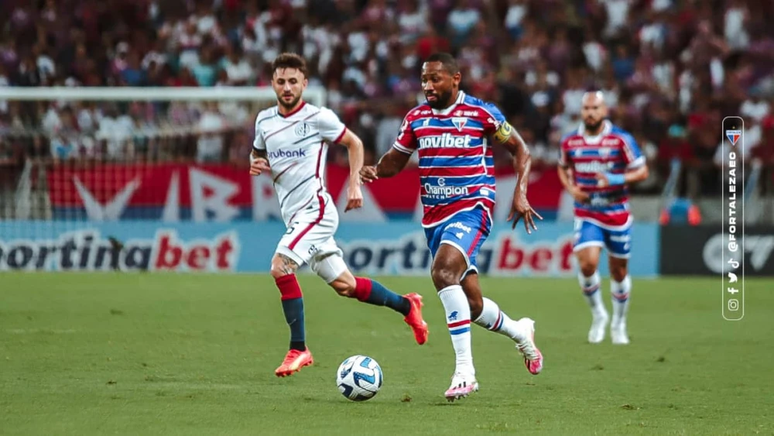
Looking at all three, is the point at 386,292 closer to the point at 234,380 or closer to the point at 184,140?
the point at 234,380

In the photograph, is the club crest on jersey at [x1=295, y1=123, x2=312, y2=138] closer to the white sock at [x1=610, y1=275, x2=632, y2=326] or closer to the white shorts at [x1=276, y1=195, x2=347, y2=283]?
the white shorts at [x1=276, y1=195, x2=347, y2=283]

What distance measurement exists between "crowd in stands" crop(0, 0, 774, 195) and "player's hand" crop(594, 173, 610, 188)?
885 cm

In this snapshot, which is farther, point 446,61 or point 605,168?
point 605,168

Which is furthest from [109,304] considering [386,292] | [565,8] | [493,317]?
[565,8]

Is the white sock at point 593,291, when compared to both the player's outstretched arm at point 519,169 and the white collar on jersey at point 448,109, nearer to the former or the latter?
the player's outstretched arm at point 519,169

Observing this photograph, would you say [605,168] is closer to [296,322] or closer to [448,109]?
[448,109]

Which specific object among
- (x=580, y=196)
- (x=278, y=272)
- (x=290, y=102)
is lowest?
(x=278, y=272)

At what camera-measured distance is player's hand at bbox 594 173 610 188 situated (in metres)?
12.6

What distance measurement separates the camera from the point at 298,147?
383 inches

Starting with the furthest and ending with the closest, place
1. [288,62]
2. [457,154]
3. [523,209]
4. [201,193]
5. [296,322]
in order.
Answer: [201,193] < [288,62] < [296,322] < [457,154] < [523,209]

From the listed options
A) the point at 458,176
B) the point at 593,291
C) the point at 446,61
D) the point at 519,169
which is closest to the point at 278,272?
the point at 458,176

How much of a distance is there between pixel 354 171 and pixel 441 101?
106cm

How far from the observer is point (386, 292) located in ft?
32.7

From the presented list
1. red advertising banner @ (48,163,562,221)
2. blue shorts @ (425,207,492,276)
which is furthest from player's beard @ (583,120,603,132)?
red advertising banner @ (48,163,562,221)
